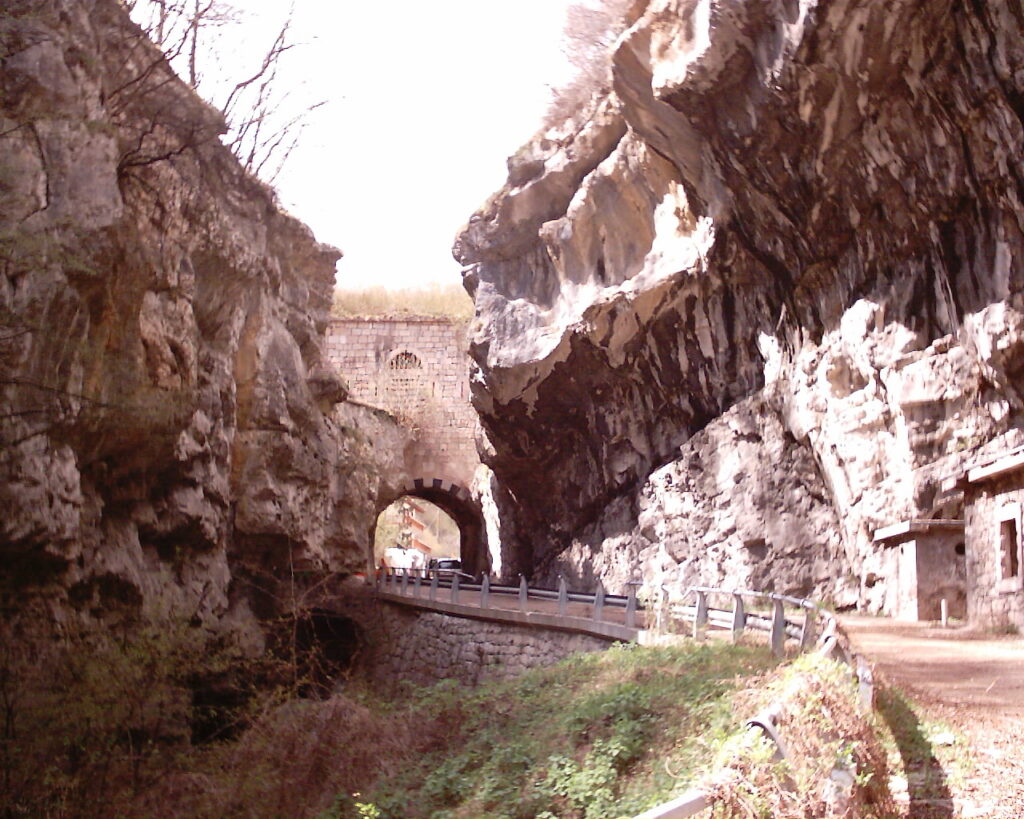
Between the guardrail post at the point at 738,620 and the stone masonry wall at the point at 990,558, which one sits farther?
the stone masonry wall at the point at 990,558

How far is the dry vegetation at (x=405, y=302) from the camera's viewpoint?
4716 cm

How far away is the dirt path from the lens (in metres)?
6.93

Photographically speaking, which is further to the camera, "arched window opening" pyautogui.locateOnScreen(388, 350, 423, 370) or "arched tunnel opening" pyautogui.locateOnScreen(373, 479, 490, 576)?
"arched window opening" pyautogui.locateOnScreen(388, 350, 423, 370)

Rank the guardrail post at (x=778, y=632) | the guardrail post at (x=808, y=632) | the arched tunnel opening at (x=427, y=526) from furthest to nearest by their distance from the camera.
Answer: the arched tunnel opening at (x=427, y=526), the guardrail post at (x=778, y=632), the guardrail post at (x=808, y=632)

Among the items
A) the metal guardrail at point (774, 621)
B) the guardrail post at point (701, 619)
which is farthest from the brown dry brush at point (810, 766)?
the guardrail post at point (701, 619)

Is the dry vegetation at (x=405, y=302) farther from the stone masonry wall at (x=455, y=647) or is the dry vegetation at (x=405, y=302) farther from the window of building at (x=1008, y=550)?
the window of building at (x=1008, y=550)

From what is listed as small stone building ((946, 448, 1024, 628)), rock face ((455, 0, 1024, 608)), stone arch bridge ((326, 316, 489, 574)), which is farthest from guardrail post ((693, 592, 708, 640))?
stone arch bridge ((326, 316, 489, 574))

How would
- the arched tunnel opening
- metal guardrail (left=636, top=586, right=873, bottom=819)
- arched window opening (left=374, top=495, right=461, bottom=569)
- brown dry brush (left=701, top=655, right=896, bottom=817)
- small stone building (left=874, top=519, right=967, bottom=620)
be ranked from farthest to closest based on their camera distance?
arched window opening (left=374, top=495, right=461, bottom=569) → the arched tunnel opening → small stone building (left=874, top=519, right=967, bottom=620) → brown dry brush (left=701, top=655, right=896, bottom=817) → metal guardrail (left=636, top=586, right=873, bottom=819)

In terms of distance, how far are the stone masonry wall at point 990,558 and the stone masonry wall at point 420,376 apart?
2746 centimetres

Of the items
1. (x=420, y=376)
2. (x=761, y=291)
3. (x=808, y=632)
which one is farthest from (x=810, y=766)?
(x=420, y=376)

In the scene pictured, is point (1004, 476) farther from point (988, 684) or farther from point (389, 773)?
point (389, 773)

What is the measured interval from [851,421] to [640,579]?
967cm

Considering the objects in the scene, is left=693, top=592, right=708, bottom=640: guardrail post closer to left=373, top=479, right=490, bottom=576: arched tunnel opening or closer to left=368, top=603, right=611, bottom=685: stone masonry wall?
left=368, top=603, right=611, bottom=685: stone masonry wall

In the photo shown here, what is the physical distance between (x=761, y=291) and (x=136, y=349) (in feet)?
50.5
